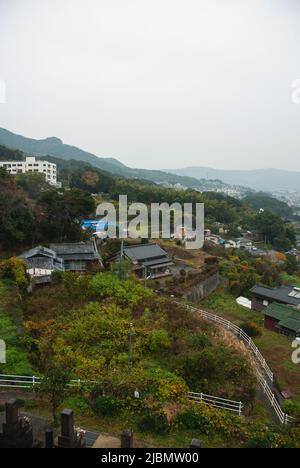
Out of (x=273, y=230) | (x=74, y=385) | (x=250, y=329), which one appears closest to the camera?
(x=74, y=385)

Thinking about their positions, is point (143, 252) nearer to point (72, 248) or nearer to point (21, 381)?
point (72, 248)

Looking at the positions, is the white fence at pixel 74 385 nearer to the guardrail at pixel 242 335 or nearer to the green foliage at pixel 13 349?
the green foliage at pixel 13 349

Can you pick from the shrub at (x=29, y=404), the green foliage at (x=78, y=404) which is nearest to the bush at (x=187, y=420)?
the green foliage at (x=78, y=404)

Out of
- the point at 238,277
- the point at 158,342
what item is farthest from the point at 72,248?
the point at 158,342

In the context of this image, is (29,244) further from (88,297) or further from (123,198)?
(123,198)

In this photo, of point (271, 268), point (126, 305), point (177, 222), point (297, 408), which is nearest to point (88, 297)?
point (126, 305)
